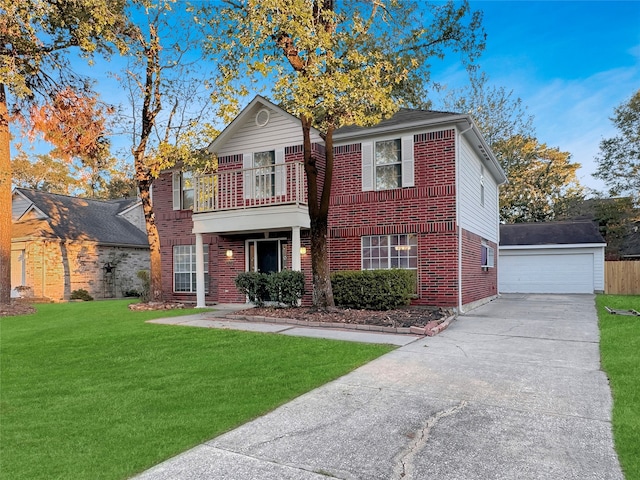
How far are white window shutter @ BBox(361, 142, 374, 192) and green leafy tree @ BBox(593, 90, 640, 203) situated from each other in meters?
19.8

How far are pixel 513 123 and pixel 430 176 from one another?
1966cm

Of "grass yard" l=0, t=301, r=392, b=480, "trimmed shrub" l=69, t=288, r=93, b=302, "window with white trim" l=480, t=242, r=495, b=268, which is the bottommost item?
"trimmed shrub" l=69, t=288, r=93, b=302

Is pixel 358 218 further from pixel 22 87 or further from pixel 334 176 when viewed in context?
pixel 22 87

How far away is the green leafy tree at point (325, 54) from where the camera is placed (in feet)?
29.6

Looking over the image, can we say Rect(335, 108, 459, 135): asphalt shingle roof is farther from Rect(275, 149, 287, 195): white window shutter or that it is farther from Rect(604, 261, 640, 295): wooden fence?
Rect(604, 261, 640, 295): wooden fence

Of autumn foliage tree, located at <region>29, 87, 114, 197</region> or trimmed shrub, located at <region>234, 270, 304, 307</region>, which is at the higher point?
autumn foliage tree, located at <region>29, 87, 114, 197</region>

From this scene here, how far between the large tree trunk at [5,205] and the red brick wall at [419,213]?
10403 millimetres

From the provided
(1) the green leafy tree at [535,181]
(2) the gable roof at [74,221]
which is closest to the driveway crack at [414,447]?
(2) the gable roof at [74,221]

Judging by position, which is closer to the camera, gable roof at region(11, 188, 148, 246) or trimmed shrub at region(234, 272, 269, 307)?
trimmed shrub at region(234, 272, 269, 307)

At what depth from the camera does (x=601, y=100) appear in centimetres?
2352

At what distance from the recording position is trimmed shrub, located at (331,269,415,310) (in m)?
10.5

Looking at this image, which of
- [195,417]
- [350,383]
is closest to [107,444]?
[195,417]

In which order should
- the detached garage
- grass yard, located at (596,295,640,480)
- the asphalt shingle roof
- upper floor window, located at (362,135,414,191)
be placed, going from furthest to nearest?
the detached garage, upper floor window, located at (362,135,414,191), the asphalt shingle roof, grass yard, located at (596,295,640,480)

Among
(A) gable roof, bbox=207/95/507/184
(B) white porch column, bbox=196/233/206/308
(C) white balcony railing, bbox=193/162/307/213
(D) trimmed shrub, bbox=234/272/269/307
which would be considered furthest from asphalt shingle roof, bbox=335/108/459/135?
(B) white porch column, bbox=196/233/206/308
